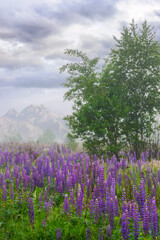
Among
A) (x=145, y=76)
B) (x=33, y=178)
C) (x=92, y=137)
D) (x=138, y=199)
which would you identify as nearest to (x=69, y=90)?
(x=92, y=137)

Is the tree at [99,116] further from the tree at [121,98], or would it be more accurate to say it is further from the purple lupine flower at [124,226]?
the purple lupine flower at [124,226]

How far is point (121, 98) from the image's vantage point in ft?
45.1

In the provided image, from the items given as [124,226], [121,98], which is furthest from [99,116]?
[124,226]

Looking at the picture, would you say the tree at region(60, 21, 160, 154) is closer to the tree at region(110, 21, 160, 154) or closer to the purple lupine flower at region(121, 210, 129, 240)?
the tree at region(110, 21, 160, 154)

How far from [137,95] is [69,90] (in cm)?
443

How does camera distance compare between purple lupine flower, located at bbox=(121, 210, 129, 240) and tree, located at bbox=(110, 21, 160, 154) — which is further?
tree, located at bbox=(110, 21, 160, 154)

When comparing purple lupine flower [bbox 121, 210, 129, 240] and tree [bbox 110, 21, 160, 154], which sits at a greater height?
tree [bbox 110, 21, 160, 154]

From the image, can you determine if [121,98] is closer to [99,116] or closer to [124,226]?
[99,116]

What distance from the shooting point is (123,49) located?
51.6 ft

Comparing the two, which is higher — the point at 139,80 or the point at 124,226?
the point at 139,80

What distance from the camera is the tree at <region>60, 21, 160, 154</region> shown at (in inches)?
533

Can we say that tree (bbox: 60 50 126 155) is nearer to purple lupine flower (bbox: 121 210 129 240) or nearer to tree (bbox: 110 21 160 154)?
tree (bbox: 110 21 160 154)

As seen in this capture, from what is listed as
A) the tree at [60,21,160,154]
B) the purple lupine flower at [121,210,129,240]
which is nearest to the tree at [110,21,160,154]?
the tree at [60,21,160,154]

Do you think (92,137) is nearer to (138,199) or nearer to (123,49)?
(123,49)
